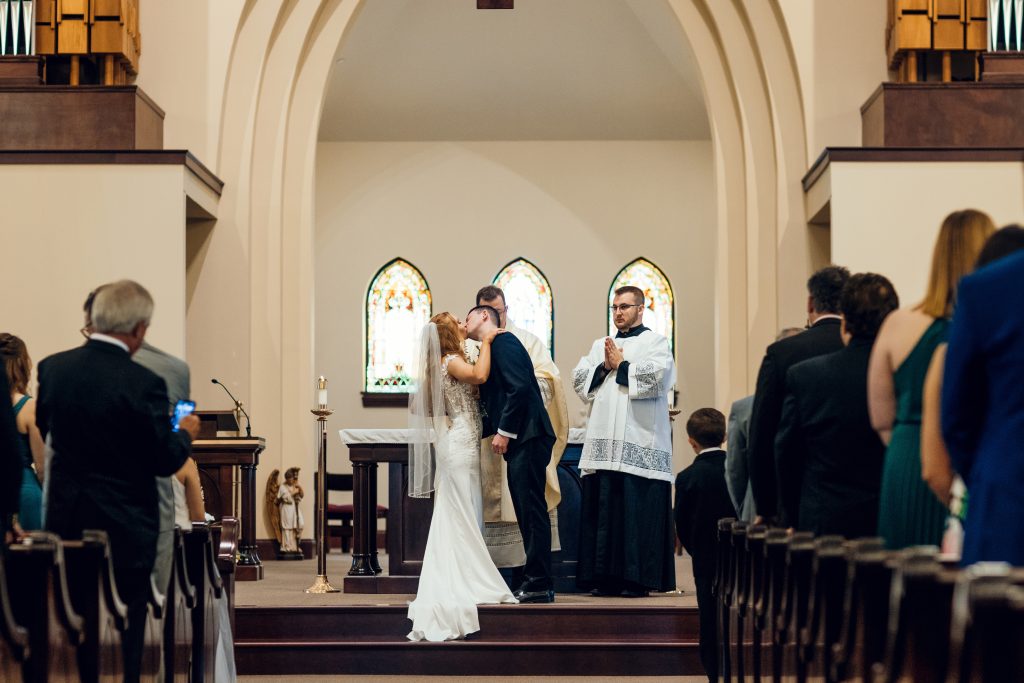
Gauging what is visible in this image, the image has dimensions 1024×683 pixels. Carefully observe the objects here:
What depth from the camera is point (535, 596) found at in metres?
8.16

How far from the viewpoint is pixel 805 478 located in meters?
4.84

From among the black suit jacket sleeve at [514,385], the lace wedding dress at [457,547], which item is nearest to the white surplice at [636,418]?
the black suit jacket sleeve at [514,385]

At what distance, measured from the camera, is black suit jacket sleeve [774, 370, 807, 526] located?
4.93 metres

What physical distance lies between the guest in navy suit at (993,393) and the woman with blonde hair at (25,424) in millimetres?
3960

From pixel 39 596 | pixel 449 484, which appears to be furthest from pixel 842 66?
pixel 39 596

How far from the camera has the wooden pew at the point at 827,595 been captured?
12.3ft

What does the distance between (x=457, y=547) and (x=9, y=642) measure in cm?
437

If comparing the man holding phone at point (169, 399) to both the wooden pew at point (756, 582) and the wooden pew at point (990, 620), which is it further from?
the wooden pew at point (990, 620)

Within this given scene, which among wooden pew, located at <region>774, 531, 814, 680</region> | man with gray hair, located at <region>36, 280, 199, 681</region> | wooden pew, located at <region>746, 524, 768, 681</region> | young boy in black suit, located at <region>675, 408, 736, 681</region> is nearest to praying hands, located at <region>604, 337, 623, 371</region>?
young boy in black suit, located at <region>675, 408, 736, 681</region>

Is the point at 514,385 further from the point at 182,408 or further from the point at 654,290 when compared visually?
the point at 654,290

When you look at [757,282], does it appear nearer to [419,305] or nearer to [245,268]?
[245,268]

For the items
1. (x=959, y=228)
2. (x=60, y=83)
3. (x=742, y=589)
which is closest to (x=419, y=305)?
(x=60, y=83)

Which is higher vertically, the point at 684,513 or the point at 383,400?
the point at 383,400

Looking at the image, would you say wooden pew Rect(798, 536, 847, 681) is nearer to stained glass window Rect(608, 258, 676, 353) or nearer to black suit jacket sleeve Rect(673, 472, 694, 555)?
black suit jacket sleeve Rect(673, 472, 694, 555)
